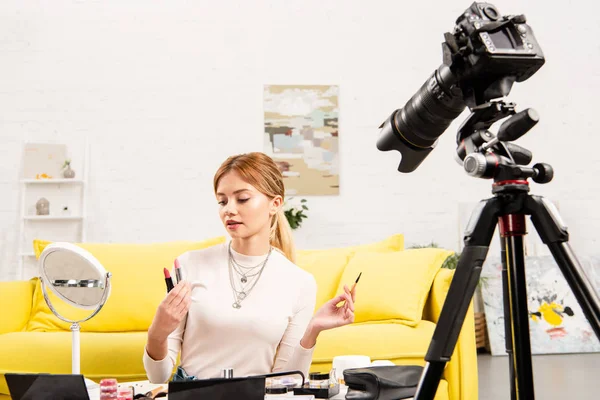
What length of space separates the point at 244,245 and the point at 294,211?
11.0ft

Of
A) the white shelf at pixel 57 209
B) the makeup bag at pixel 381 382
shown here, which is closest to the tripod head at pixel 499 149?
the makeup bag at pixel 381 382

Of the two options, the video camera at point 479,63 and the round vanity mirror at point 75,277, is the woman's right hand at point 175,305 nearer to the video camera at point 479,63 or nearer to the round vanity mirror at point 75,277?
the round vanity mirror at point 75,277

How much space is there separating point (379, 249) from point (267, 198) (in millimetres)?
1618

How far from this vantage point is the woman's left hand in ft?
5.20

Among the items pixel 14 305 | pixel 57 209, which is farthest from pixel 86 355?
pixel 57 209

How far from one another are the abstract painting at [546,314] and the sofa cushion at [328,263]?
6.26 feet

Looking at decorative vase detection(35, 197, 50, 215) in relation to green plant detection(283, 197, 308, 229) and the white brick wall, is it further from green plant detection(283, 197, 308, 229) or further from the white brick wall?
green plant detection(283, 197, 308, 229)

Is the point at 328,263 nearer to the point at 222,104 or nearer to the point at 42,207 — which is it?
the point at 222,104

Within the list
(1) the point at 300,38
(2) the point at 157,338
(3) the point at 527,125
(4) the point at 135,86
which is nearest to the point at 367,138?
(1) the point at 300,38

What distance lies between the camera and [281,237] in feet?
6.99

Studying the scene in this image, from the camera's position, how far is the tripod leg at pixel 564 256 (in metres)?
0.92

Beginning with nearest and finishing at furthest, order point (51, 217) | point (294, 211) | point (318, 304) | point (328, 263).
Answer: point (318, 304), point (328, 263), point (51, 217), point (294, 211)

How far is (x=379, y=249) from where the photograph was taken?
11.3ft

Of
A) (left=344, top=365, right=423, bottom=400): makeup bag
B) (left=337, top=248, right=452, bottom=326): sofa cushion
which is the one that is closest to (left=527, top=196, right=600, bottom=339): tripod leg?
(left=344, top=365, right=423, bottom=400): makeup bag
